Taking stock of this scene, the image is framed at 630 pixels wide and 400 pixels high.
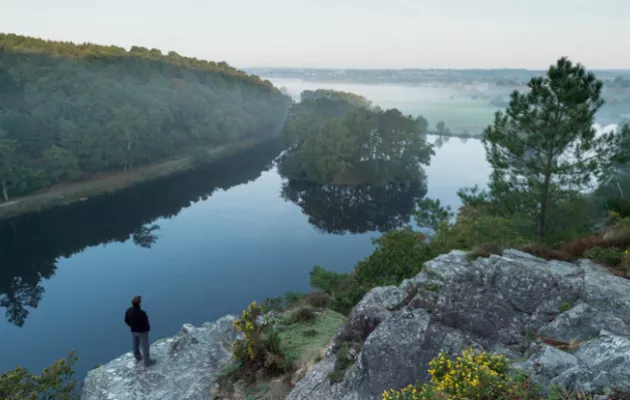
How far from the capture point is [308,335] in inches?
553

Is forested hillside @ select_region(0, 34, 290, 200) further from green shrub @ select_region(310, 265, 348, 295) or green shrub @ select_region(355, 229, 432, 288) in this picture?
green shrub @ select_region(355, 229, 432, 288)

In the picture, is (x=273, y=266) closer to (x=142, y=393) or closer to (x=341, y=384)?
(x=142, y=393)

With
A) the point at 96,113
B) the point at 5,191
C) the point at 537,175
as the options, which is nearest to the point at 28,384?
the point at 537,175

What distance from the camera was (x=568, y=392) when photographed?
20.7ft

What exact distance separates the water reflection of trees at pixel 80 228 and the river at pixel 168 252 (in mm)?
168

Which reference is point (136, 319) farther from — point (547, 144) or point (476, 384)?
point (547, 144)

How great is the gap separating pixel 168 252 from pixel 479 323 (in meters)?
46.0

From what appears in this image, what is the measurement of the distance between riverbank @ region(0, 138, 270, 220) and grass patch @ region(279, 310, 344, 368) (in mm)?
62625

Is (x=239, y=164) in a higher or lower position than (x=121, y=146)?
lower

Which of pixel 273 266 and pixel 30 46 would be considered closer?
pixel 273 266

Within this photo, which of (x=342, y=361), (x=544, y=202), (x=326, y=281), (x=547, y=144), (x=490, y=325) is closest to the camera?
(x=490, y=325)

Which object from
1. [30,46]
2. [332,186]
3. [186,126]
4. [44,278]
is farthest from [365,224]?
[30,46]

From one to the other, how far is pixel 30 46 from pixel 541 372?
411 ft

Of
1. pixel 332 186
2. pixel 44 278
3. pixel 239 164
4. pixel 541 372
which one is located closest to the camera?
pixel 541 372
